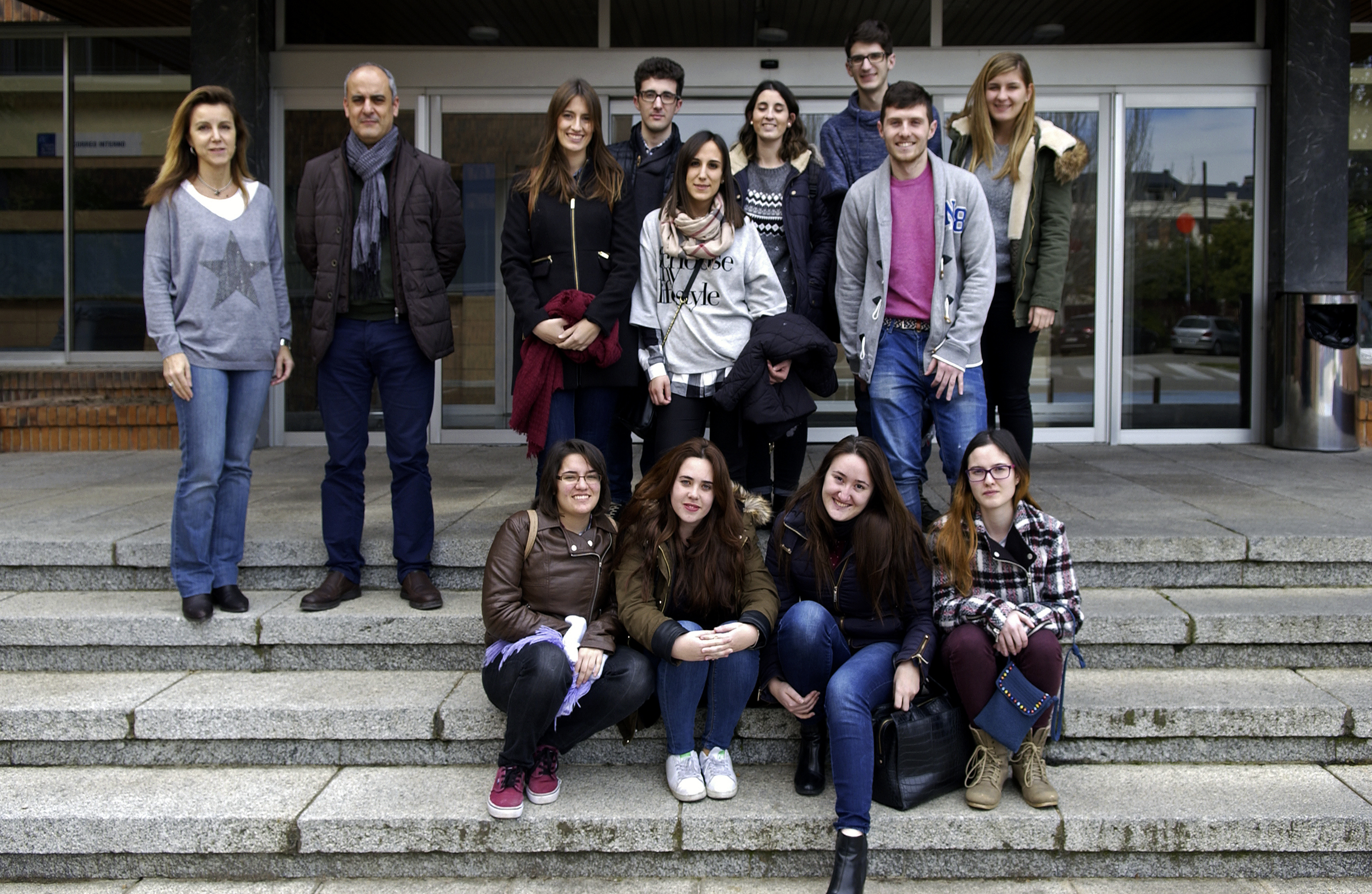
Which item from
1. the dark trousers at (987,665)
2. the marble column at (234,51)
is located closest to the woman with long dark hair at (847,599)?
the dark trousers at (987,665)

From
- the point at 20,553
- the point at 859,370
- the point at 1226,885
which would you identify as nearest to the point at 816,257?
the point at 859,370

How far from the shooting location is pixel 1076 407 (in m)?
7.68

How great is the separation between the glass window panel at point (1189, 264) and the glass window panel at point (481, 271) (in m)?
4.09

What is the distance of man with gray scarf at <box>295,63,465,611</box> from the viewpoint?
4.05 meters

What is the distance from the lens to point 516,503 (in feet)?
17.3

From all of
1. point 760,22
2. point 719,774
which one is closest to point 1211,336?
point 760,22

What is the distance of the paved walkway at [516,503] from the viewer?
14.2 feet

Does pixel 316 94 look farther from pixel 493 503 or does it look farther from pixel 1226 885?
pixel 1226 885

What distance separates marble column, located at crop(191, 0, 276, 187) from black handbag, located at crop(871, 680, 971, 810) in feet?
18.9

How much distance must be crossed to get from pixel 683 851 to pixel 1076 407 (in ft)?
17.9

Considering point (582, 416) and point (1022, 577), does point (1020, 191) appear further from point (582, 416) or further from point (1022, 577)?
point (582, 416)

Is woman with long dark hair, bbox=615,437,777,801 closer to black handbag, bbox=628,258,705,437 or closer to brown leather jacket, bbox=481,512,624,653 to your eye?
brown leather jacket, bbox=481,512,624,653

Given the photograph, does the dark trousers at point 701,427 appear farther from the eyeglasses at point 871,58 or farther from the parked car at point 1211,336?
the parked car at point 1211,336

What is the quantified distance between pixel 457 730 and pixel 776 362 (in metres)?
1.63
